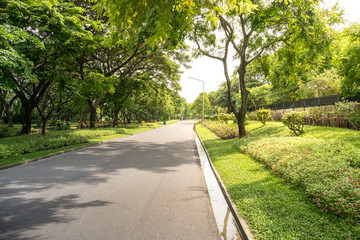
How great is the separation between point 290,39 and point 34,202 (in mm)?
16860

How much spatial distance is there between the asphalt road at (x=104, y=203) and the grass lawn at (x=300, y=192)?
3.00 feet

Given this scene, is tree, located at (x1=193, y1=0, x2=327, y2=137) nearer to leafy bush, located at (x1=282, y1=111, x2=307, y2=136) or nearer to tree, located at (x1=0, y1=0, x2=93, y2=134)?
leafy bush, located at (x1=282, y1=111, x2=307, y2=136)

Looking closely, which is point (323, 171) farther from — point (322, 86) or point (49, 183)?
point (322, 86)

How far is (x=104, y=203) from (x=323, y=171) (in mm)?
5304

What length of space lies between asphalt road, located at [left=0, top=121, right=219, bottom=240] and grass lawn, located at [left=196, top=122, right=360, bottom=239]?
915 millimetres

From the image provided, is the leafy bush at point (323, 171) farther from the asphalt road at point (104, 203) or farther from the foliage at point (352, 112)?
the foliage at point (352, 112)

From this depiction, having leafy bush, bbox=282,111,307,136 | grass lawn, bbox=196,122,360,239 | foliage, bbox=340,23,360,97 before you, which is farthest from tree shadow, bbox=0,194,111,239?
foliage, bbox=340,23,360,97

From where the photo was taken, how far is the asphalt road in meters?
3.29

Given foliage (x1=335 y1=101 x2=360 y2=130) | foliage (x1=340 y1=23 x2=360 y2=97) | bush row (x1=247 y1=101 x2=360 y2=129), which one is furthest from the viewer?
bush row (x1=247 y1=101 x2=360 y2=129)

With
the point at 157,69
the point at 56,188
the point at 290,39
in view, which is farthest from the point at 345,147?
the point at 157,69

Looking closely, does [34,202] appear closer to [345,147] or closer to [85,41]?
[345,147]

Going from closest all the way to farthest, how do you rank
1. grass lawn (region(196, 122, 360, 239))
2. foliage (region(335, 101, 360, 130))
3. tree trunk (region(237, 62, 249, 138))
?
grass lawn (region(196, 122, 360, 239))
foliage (region(335, 101, 360, 130))
tree trunk (region(237, 62, 249, 138))

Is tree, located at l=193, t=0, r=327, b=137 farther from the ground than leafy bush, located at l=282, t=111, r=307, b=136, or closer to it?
farther from the ground

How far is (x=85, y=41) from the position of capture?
12367 mm
